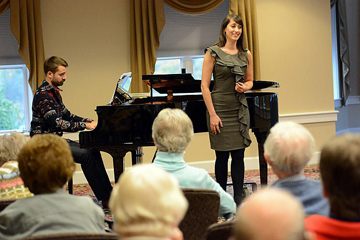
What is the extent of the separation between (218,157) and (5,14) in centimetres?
337

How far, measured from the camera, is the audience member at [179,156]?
2.08m

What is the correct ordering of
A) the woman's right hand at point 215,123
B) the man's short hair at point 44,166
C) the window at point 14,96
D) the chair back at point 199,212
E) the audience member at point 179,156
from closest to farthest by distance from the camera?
the man's short hair at point 44,166, the chair back at point 199,212, the audience member at point 179,156, the woman's right hand at point 215,123, the window at point 14,96

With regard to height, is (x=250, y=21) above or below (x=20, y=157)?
above

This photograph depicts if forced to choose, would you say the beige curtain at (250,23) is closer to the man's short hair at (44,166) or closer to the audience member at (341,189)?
the man's short hair at (44,166)

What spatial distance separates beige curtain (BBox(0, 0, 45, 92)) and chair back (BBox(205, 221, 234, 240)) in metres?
4.34

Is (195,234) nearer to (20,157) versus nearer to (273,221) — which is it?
(20,157)

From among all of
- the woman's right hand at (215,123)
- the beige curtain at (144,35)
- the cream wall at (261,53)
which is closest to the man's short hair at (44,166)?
the woman's right hand at (215,123)

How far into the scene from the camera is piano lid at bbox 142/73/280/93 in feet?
12.6

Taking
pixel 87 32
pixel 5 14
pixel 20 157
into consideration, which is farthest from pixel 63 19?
pixel 20 157

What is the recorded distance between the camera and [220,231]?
1461 millimetres

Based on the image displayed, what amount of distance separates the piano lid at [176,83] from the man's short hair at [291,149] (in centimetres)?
219

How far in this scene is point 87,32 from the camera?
561cm

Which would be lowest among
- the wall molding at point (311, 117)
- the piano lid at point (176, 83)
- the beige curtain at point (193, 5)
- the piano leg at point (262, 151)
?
the piano leg at point (262, 151)

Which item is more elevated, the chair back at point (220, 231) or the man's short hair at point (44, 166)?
the man's short hair at point (44, 166)
